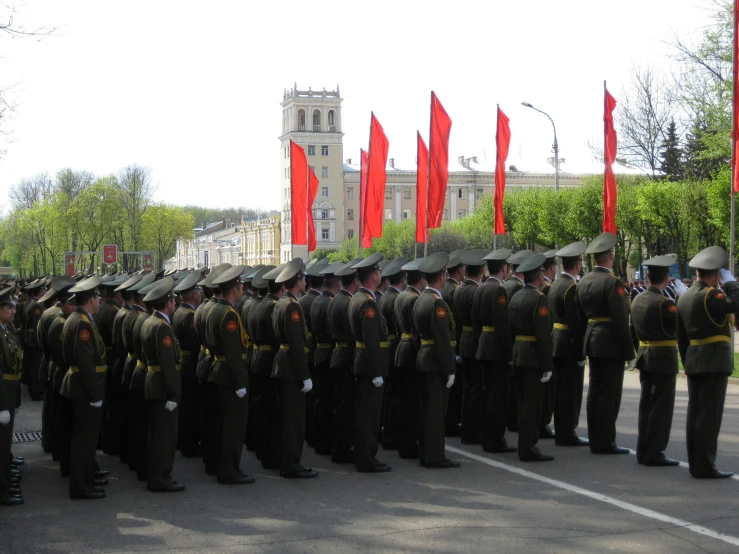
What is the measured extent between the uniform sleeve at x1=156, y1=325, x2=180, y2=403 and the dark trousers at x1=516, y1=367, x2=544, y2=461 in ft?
11.2

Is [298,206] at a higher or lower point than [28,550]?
higher

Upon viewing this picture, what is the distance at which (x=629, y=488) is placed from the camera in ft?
26.1

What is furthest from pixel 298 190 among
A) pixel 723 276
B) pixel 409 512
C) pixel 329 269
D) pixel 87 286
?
pixel 409 512

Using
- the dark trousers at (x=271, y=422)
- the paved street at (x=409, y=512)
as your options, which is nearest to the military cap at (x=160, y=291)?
the dark trousers at (x=271, y=422)

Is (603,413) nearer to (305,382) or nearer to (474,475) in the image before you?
(474,475)

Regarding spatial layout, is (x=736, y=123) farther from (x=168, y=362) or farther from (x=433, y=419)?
(x=168, y=362)

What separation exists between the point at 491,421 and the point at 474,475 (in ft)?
3.82

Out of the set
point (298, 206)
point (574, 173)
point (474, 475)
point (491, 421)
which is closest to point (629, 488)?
point (474, 475)

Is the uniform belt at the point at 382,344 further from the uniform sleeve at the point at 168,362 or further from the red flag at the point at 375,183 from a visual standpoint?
the red flag at the point at 375,183

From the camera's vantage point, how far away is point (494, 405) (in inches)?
385

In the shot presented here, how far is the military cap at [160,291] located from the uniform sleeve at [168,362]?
0.27 meters

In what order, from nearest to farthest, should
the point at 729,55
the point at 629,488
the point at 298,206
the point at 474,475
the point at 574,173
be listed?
the point at 629,488 → the point at 474,475 → the point at 298,206 → the point at 729,55 → the point at 574,173

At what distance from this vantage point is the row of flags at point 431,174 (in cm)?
1881

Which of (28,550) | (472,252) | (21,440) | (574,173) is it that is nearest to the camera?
(28,550)
